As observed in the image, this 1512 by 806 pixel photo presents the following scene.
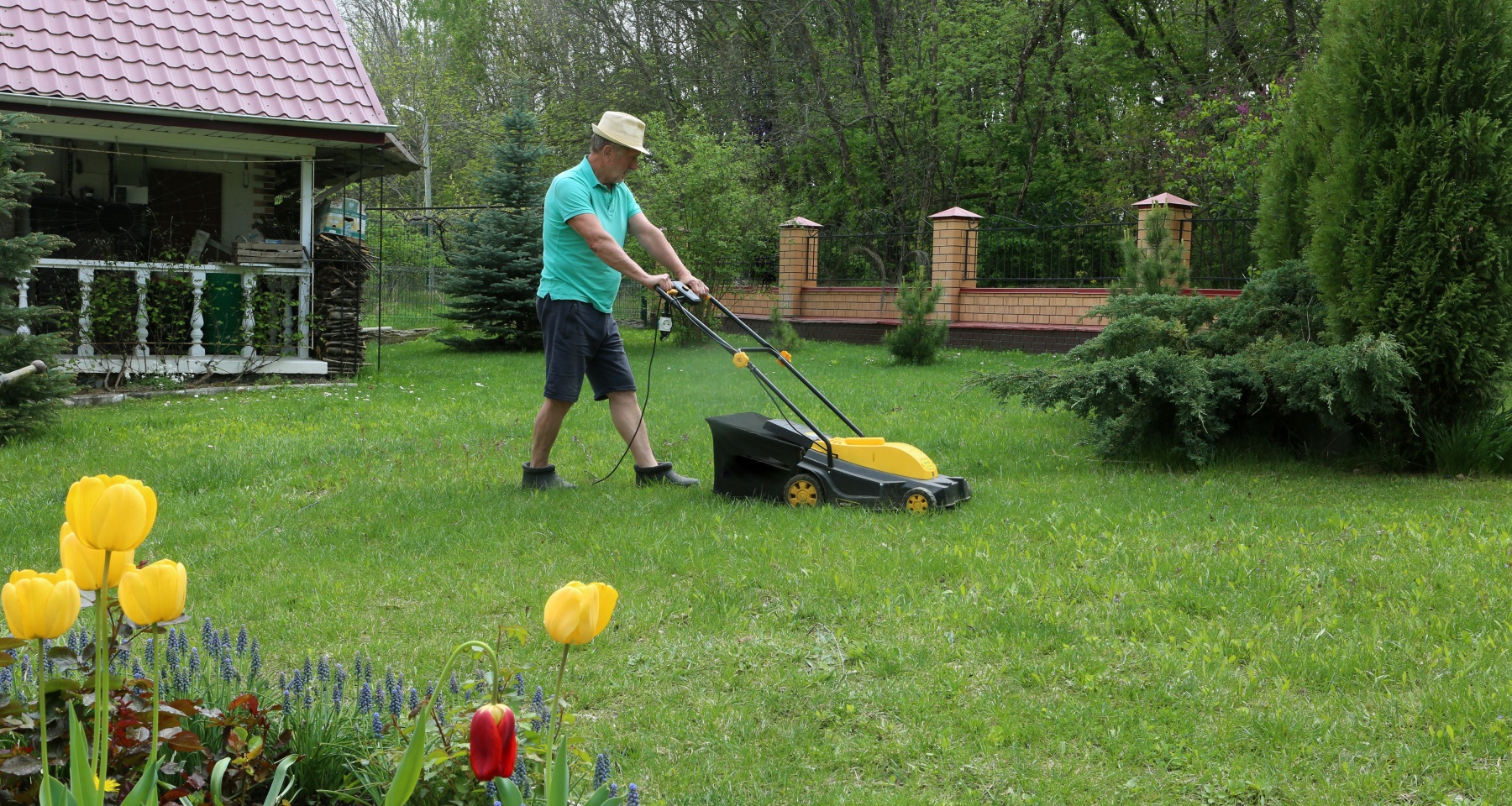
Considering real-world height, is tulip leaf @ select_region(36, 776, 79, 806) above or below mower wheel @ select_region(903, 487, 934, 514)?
above

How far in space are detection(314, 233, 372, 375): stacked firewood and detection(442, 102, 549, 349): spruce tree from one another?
3.94 metres

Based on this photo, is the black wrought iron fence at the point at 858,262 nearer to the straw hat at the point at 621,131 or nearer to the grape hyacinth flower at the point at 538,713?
the straw hat at the point at 621,131

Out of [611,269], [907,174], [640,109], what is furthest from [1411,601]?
[640,109]

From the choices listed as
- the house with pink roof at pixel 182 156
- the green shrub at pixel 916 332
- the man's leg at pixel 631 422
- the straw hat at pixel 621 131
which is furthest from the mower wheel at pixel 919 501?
the green shrub at pixel 916 332

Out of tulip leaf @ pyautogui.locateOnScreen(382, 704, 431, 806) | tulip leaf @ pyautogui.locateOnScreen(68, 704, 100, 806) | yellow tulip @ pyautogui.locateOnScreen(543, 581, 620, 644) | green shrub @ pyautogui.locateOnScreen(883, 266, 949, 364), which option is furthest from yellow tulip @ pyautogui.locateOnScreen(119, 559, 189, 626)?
green shrub @ pyautogui.locateOnScreen(883, 266, 949, 364)

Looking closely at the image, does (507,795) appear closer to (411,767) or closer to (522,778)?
(411,767)

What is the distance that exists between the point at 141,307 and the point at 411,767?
11.4 m

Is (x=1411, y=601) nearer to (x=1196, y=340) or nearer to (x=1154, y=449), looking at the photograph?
(x=1154, y=449)

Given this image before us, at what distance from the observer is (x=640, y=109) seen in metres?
28.9

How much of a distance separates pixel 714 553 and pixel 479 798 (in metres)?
2.80

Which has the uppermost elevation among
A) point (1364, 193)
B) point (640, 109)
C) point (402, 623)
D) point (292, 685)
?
point (640, 109)

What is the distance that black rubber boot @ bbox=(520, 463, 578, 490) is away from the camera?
619 cm

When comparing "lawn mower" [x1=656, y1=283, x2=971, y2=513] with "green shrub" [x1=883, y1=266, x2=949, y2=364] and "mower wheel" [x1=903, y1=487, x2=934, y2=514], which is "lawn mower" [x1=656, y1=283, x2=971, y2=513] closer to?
"mower wheel" [x1=903, y1=487, x2=934, y2=514]

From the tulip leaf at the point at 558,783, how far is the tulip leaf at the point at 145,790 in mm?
504
